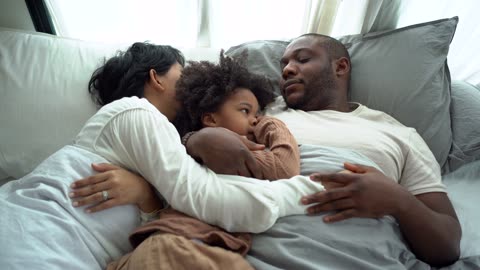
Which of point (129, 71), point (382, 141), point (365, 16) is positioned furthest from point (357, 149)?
point (129, 71)

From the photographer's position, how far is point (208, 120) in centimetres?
102

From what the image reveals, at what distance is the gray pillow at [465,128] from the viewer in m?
1.14

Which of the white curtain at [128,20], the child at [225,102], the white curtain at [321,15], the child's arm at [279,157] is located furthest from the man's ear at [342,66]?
the white curtain at [128,20]

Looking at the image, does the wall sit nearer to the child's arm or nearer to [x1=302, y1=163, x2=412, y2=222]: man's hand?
the child's arm

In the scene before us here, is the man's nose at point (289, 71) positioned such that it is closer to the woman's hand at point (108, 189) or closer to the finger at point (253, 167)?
the finger at point (253, 167)

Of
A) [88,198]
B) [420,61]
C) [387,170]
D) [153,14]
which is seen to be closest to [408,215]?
[387,170]

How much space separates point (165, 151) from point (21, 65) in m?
0.91

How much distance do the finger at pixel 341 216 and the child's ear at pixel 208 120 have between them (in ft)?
1.50

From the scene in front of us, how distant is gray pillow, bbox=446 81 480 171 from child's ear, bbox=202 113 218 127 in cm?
91

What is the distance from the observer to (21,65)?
4.06 feet

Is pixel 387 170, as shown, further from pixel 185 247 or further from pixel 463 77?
pixel 463 77

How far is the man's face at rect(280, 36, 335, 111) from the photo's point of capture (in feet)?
4.00

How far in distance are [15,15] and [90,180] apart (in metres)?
1.32

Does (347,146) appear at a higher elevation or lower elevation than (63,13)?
lower
